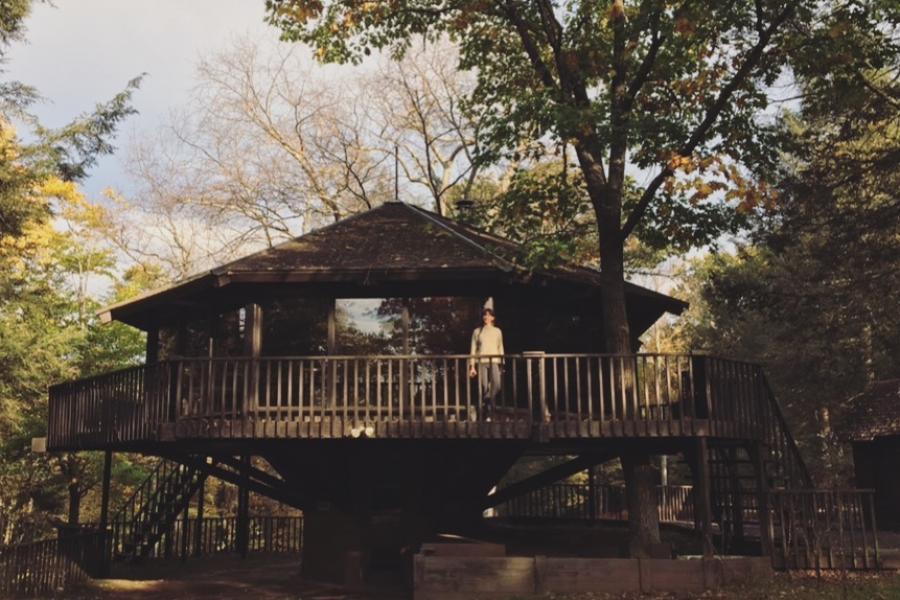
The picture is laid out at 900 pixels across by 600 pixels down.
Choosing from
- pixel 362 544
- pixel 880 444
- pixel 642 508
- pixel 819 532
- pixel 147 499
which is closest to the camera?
pixel 819 532

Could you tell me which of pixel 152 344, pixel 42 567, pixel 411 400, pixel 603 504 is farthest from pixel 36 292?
A: pixel 603 504

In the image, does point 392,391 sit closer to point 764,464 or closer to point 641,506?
point 641,506

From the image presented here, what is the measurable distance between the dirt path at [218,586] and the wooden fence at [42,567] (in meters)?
0.50

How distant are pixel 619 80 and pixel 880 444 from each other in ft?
50.6

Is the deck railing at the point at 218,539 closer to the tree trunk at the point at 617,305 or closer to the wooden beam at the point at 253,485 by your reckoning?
the wooden beam at the point at 253,485

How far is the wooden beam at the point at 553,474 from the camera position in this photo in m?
17.5

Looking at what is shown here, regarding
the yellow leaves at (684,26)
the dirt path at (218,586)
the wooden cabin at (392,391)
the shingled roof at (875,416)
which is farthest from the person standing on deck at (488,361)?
the shingled roof at (875,416)

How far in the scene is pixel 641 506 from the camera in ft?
52.1

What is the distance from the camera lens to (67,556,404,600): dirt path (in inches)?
610

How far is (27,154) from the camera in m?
20.1

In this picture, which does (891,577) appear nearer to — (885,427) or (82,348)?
(885,427)

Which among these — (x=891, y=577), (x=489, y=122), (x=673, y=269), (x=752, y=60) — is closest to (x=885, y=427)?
(x=891, y=577)

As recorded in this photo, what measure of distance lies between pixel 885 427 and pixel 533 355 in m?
14.6

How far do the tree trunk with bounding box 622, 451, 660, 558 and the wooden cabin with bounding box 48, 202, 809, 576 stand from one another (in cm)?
36
